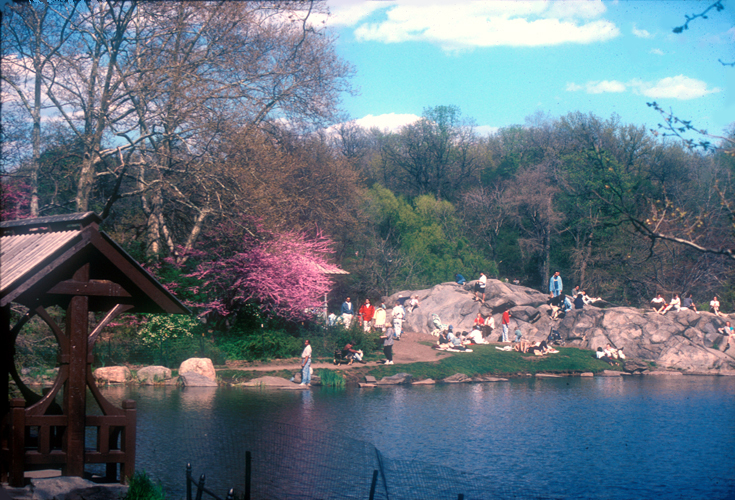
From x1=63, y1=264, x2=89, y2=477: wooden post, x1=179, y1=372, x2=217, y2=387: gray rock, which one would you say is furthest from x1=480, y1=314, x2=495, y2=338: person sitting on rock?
x1=63, y1=264, x2=89, y2=477: wooden post

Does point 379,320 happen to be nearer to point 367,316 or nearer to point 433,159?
point 367,316

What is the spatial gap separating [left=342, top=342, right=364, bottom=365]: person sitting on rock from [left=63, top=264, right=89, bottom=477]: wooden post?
752 inches

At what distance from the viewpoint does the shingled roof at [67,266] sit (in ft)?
24.3

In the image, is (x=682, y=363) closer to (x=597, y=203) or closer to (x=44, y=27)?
(x=597, y=203)

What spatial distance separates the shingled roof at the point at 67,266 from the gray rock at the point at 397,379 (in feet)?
55.1

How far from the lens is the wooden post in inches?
316

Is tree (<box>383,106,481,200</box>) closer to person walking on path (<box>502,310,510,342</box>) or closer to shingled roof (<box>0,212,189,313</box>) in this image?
person walking on path (<box>502,310,510,342</box>)

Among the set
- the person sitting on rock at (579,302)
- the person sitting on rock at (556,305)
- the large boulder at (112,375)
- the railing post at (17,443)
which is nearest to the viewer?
the railing post at (17,443)

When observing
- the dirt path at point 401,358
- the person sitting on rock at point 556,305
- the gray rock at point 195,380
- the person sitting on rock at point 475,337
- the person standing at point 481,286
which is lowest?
the gray rock at point 195,380

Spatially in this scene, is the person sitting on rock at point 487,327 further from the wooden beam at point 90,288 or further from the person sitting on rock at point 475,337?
the wooden beam at point 90,288

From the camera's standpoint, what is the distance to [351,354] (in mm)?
26984

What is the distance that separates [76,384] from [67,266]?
148 cm

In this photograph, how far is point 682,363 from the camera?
32438mm

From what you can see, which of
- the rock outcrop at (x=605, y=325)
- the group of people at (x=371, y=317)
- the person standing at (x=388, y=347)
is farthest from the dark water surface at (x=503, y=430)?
the rock outcrop at (x=605, y=325)
